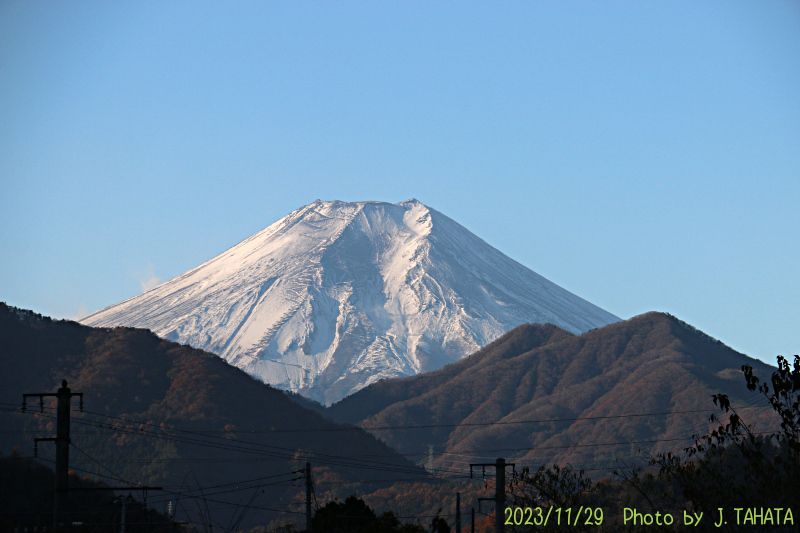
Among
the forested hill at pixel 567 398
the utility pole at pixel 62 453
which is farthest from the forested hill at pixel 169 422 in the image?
the utility pole at pixel 62 453

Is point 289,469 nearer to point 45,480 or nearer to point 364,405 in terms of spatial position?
point 45,480

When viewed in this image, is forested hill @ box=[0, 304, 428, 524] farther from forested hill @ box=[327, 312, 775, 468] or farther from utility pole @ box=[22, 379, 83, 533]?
utility pole @ box=[22, 379, 83, 533]

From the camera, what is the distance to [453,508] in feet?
280

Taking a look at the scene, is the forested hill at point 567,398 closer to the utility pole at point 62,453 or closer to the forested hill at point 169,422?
the forested hill at point 169,422

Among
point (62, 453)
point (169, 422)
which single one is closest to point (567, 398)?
point (169, 422)

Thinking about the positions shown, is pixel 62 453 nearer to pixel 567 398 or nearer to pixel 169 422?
pixel 169 422

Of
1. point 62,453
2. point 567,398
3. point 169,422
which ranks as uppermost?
point 62,453

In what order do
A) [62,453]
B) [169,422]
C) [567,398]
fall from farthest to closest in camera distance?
[567,398] → [169,422] → [62,453]

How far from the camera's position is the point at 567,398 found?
144m

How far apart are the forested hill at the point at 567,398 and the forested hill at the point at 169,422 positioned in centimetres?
2783

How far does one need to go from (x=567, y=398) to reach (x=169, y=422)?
69.1 metres

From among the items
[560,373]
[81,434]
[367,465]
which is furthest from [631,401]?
[81,434]

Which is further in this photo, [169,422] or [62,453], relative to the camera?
[169,422]

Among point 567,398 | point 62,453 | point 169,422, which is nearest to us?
point 62,453
